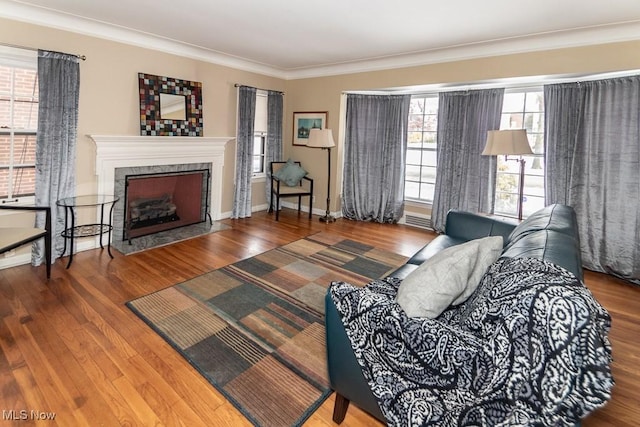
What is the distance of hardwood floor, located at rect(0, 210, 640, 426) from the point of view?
1.80m

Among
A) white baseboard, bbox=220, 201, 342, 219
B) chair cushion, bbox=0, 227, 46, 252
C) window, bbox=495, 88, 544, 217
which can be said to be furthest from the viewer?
white baseboard, bbox=220, 201, 342, 219

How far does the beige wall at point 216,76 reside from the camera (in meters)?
3.54

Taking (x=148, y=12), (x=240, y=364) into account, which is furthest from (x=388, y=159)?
(x=240, y=364)

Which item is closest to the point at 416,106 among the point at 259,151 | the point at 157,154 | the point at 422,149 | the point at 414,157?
the point at 422,149

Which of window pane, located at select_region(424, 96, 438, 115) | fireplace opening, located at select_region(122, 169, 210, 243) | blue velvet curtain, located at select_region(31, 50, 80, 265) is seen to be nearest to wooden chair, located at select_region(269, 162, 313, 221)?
fireplace opening, located at select_region(122, 169, 210, 243)

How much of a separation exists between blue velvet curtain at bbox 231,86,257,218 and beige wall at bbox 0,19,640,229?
0.14 m

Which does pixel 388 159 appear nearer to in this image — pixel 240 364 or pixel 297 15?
pixel 297 15

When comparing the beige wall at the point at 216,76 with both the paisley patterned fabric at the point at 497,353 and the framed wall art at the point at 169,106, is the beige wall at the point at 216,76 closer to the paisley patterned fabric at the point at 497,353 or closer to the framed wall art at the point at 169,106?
the framed wall art at the point at 169,106

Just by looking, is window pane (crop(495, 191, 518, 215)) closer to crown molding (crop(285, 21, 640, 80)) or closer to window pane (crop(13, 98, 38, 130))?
crown molding (crop(285, 21, 640, 80))

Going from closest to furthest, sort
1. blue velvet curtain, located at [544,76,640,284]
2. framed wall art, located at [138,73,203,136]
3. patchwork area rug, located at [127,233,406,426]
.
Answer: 1. patchwork area rug, located at [127,233,406,426]
2. blue velvet curtain, located at [544,76,640,284]
3. framed wall art, located at [138,73,203,136]

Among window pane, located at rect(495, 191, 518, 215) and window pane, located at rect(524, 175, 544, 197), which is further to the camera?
window pane, located at rect(495, 191, 518, 215)

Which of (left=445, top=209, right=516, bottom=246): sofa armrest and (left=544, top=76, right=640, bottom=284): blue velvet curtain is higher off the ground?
(left=544, top=76, right=640, bottom=284): blue velvet curtain

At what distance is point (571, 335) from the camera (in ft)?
3.30

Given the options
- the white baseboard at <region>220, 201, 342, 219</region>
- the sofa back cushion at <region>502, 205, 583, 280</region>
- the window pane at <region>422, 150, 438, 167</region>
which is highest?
the window pane at <region>422, 150, 438, 167</region>
